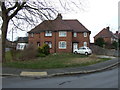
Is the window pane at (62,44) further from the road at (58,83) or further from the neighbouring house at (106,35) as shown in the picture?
the road at (58,83)

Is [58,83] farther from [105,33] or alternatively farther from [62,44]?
[105,33]

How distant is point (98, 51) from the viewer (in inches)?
1625

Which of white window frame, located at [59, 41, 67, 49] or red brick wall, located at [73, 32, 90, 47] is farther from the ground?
red brick wall, located at [73, 32, 90, 47]

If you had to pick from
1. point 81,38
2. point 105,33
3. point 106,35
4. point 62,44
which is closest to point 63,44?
point 62,44

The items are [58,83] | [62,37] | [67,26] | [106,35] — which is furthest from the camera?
[106,35]

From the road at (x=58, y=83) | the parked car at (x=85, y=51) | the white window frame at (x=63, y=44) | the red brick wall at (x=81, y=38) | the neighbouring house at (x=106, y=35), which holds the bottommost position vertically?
the road at (x=58, y=83)

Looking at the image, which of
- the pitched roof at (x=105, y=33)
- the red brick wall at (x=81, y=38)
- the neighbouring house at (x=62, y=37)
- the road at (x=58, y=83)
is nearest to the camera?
the road at (x=58, y=83)

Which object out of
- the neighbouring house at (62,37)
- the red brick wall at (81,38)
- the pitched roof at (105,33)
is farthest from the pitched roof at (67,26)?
the pitched roof at (105,33)

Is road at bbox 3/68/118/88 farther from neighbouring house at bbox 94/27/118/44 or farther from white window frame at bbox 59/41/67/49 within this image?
neighbouring house at bbox 94/27/118/44

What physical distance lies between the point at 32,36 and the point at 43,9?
1082 inches

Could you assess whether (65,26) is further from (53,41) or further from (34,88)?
(34,88)

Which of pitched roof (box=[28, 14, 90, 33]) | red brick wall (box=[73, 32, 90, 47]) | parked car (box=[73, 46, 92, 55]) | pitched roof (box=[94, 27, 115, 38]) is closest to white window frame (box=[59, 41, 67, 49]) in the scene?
pitched roof (box=[28, 14, 90, 33])

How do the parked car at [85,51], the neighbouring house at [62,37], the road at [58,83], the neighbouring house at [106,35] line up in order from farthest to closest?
the neighbouring house at [106,35]
the neighbouring house at [62,37]
the parked car at [85,51]
the road at [58,83]

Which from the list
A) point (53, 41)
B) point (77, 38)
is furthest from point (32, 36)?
point (77, 38)
